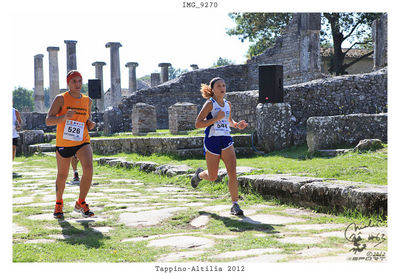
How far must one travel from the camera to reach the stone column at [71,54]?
94.9 feet

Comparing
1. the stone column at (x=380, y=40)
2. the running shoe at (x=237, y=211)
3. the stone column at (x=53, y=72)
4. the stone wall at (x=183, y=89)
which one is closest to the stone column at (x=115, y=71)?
the stone column at (x=53, y=72)

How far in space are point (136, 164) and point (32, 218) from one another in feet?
16.7

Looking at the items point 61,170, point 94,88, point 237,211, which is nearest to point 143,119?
point 94,88

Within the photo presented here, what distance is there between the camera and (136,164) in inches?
398

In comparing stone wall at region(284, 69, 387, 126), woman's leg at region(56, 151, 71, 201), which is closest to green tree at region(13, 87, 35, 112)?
stone wall at region(284, 69, 387, 126)

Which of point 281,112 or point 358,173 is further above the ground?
point 281,112

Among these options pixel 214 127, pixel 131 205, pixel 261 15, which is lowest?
pixel 131 205

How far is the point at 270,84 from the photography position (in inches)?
413

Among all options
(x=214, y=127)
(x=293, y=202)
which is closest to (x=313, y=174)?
(x=293, y=202)

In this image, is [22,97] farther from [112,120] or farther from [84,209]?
[84,209]

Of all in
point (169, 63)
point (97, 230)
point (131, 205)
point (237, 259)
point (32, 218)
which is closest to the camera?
point (237, 259)

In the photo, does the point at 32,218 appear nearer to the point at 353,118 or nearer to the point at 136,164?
the point at 136,164

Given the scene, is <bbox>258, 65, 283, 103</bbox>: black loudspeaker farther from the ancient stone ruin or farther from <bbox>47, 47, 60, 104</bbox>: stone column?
<bbox>47, 47, 60, 104</bbox>: stone column

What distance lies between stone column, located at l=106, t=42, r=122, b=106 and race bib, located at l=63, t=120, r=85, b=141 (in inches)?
987
